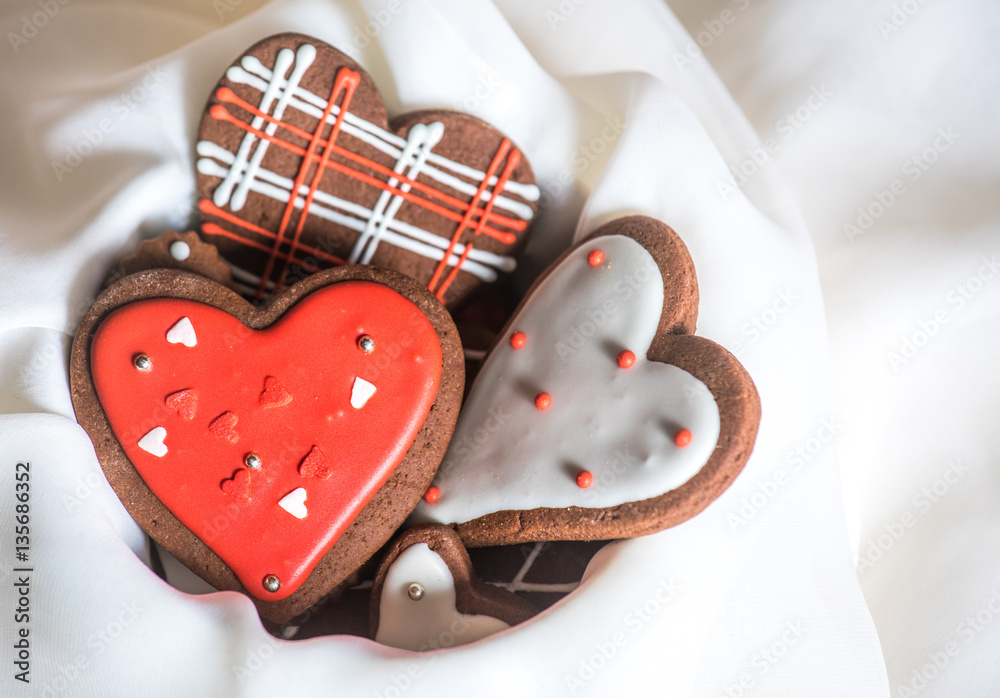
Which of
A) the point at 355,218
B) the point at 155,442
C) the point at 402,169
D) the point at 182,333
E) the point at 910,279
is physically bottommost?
the point at 155,442

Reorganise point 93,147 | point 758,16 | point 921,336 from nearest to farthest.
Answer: point 93,147
point 921,336
point 758,16

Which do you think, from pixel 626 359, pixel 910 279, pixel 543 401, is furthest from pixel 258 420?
pixel 910 279

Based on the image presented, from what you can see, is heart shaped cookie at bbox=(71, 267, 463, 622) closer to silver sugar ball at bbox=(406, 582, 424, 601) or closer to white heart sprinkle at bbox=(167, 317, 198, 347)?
white heart sprinkle at bbox=(167, 317, 198, 347)

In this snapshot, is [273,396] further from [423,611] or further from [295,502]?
[423,611]

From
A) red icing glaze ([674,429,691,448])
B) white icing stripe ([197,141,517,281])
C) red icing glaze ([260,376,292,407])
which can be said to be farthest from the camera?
white icing stripe ([197,141,517,281])

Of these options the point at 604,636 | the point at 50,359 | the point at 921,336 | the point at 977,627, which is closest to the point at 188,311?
the point at 50,359

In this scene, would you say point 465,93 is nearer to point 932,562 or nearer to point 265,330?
point 265,330

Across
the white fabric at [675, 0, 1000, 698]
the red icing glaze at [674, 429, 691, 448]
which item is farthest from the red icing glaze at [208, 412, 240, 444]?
the white fabric at [675, 0, 1000, 698]
